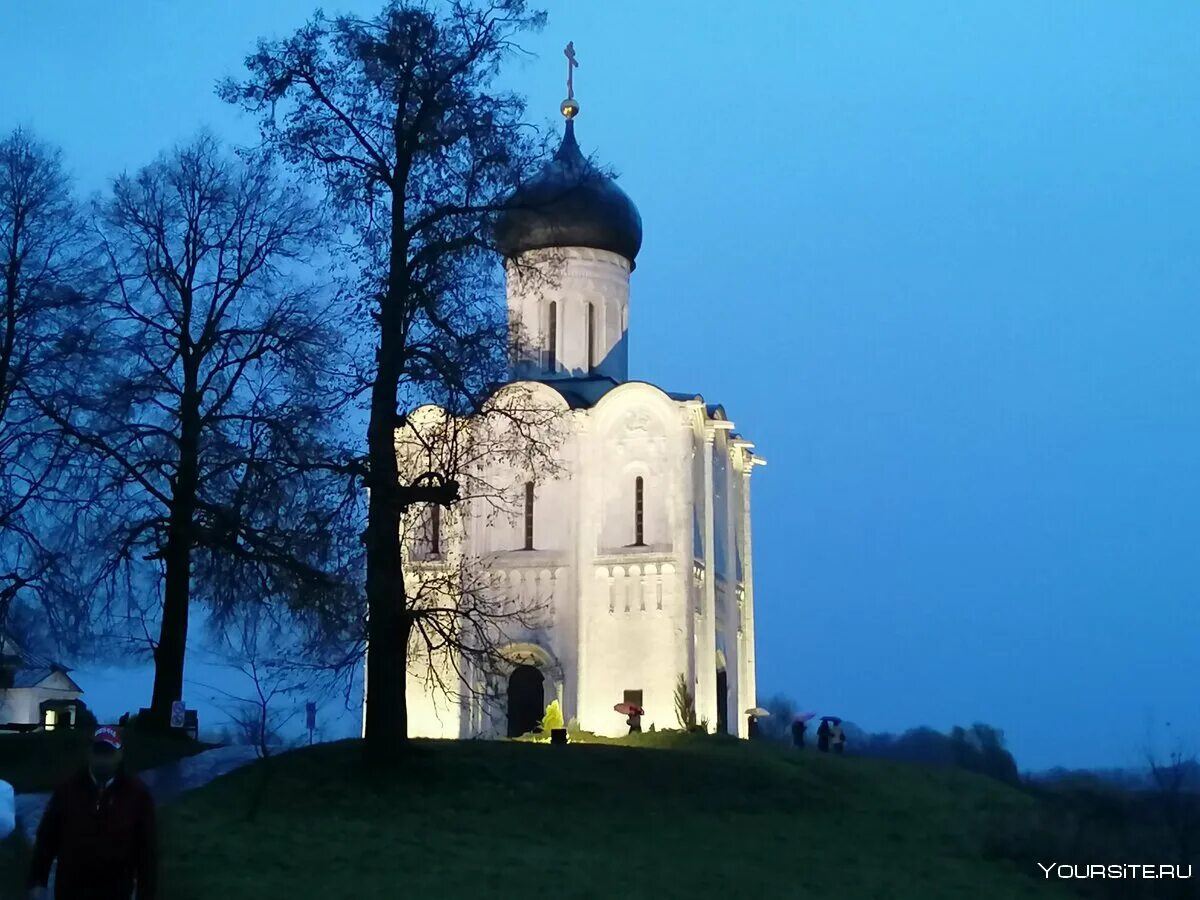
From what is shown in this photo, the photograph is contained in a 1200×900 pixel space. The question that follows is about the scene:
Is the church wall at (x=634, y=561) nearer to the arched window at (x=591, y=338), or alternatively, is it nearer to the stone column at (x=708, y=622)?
the stone column at (x=708, y=622)

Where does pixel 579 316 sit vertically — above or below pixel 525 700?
above

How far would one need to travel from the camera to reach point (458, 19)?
1652 centimetres

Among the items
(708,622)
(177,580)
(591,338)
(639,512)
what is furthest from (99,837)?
(591,338)

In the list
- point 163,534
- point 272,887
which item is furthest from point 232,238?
point 272,887

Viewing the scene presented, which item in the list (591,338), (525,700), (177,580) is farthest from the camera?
(591,338)

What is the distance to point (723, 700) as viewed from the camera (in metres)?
29.5

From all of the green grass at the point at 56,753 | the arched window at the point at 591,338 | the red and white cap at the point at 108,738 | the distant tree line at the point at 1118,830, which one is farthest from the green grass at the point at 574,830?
the arched window at the point at 591,338

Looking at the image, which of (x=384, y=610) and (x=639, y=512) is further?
(x=639, y=512)

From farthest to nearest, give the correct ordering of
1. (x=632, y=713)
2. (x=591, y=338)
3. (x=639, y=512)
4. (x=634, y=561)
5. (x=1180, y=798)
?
(x=591, y=338), (x=639, y=512), (x=634, y=561), (x=632, y=713), (x=1180, y=798)

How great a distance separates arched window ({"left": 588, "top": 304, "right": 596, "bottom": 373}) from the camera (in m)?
30.6

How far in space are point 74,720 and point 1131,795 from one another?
818 inches

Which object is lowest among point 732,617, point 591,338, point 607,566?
point 732,617

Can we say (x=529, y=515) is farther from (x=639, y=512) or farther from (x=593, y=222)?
(x=593, y=222)

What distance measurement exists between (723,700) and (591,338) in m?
8.26
